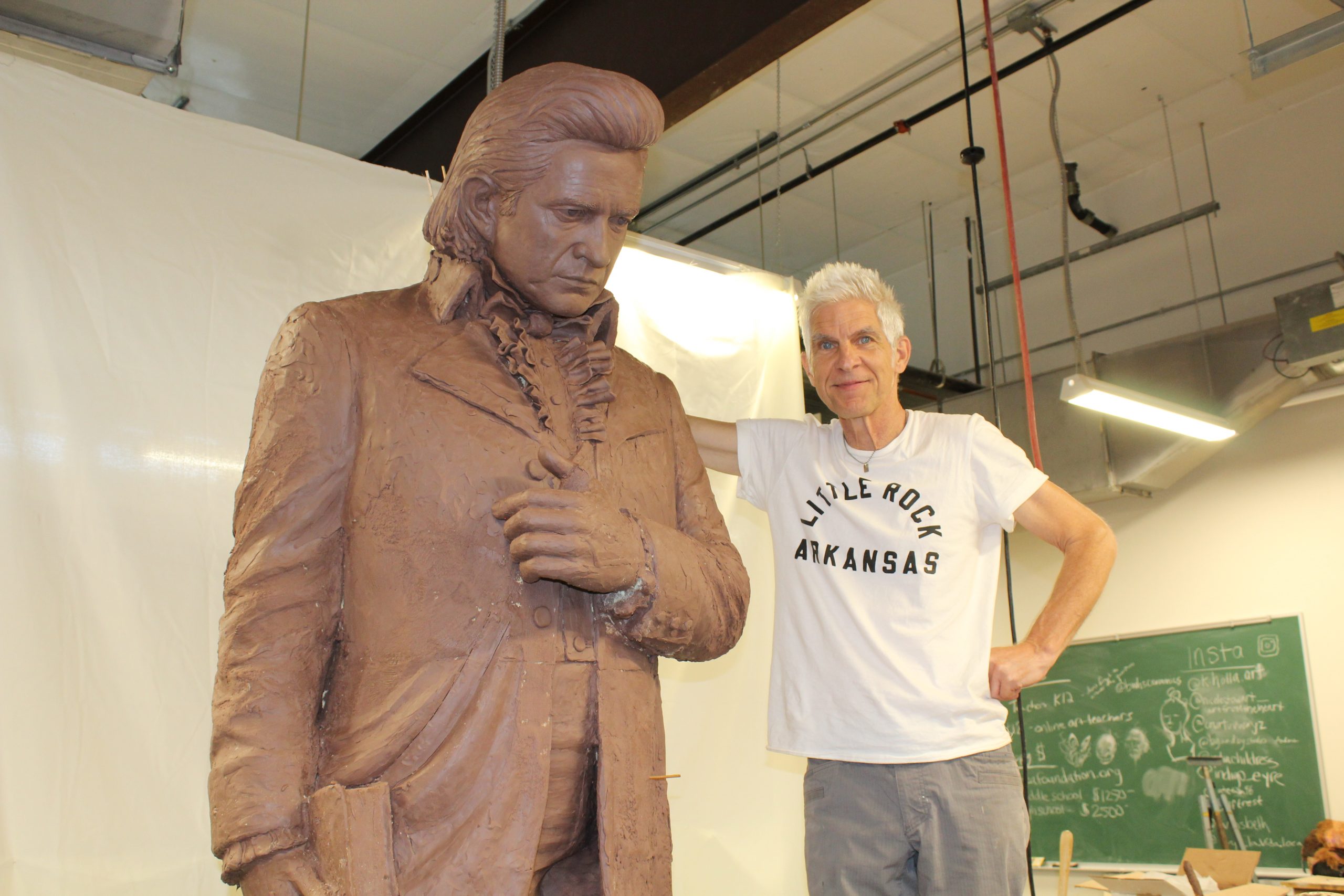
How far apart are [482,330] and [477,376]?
8cm

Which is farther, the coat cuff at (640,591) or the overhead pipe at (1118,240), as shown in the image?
the overhead pipe at (1118,240)

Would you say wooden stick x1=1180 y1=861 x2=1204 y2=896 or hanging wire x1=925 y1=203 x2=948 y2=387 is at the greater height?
hanging wire x1=925 y1=203 x2=948 y2=387

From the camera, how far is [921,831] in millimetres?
2010

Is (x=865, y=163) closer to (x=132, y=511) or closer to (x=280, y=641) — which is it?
(x=132, y=511)

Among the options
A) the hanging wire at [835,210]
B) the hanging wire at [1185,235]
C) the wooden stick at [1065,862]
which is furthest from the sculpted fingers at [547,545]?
the hanging wire at [1185,235]

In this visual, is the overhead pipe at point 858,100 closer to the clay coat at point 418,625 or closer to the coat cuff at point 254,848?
the clay coat at point 418,625

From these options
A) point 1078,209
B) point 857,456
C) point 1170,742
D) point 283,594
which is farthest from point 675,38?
point 1170,742

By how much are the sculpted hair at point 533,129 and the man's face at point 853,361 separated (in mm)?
1105

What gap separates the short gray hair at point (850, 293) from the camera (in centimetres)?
247

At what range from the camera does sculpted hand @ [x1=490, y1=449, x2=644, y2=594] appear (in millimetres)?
1152

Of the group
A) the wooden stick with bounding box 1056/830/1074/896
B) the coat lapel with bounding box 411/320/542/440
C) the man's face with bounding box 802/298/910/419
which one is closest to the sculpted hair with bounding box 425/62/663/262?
the coat lapel with bounding box 411/320/542/440

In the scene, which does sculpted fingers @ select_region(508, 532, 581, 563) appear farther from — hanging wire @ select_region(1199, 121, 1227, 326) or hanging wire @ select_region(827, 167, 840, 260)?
hanging wire @ select_region(1199, 121, 1227, 326)

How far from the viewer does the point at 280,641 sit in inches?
45.5

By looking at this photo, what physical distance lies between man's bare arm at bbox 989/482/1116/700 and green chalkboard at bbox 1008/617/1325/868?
3.65m
